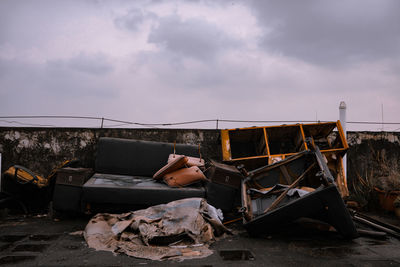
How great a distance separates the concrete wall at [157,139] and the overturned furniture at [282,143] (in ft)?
1.42

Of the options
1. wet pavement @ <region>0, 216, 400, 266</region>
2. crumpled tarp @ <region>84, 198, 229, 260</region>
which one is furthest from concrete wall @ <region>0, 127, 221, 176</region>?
crumpled tarp @ <region>84, 198, 229, 260</region>

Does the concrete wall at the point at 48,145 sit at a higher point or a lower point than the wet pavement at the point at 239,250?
higher

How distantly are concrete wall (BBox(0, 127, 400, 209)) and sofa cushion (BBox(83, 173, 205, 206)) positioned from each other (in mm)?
1659

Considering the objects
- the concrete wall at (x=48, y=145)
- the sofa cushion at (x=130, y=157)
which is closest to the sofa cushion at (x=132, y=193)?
the sofa cushion at (x=130, y=157)

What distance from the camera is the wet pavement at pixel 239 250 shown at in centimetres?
288

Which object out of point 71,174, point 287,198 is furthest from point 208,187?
point 71,174

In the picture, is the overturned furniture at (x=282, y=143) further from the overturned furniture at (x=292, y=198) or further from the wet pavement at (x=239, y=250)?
the wet pavement at (x=239, y=250)

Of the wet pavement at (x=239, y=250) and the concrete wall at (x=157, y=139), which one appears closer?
the wet pavement at (x=239, y=250)

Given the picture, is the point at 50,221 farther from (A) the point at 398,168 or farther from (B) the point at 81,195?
(A) the point at 398,168

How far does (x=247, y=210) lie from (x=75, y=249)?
2018 mm

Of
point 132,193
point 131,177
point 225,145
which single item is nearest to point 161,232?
point 132,193

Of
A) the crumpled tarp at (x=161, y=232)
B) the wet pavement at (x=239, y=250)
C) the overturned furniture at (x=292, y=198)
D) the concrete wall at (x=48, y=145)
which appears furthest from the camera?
the concrete wall at (x=48, y=145)

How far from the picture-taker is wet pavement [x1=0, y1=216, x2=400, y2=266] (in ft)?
9.43

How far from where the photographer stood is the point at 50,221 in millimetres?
4594
